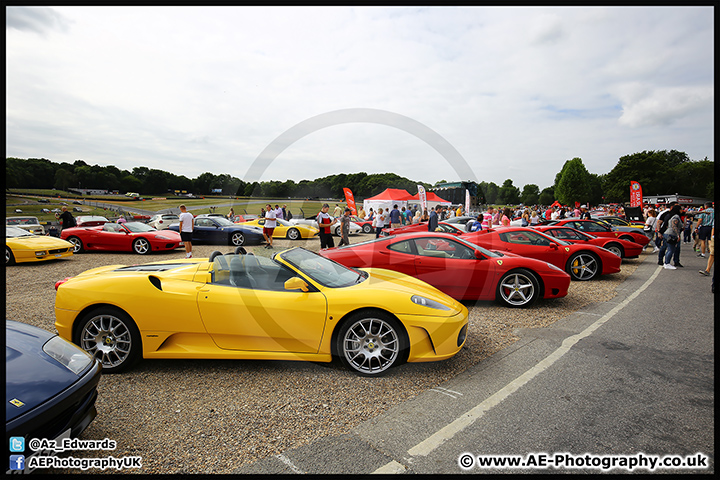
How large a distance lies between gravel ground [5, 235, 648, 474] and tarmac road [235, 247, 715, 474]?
0.16m

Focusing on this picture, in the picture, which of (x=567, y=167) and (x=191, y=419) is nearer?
(x=191, y=419)

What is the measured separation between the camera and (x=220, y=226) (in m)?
14.6

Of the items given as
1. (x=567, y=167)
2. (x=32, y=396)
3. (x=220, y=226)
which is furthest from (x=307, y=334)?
(x=567, y=167)

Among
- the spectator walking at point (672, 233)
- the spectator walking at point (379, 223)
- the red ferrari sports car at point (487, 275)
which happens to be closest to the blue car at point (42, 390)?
the red ferrari sports car at point (487, 275)

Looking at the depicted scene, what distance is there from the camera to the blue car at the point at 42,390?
1.87 meters

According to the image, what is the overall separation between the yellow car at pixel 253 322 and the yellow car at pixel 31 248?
26.6 ft

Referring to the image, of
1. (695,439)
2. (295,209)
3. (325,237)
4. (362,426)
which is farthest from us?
(295,209)

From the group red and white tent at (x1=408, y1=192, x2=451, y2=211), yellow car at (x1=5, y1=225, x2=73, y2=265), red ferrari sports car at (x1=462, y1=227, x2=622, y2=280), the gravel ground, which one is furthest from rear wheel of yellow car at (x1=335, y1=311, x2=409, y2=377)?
red and white tent at (x1=408, y1=192, x2=451, y2=211)

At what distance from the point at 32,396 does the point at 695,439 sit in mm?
4133

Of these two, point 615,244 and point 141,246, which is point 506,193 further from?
point 141,246

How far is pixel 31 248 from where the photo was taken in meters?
9.42

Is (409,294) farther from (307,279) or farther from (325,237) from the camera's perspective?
(325,237)

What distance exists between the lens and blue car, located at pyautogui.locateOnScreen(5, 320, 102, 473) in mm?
1867

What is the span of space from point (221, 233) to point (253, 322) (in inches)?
477
